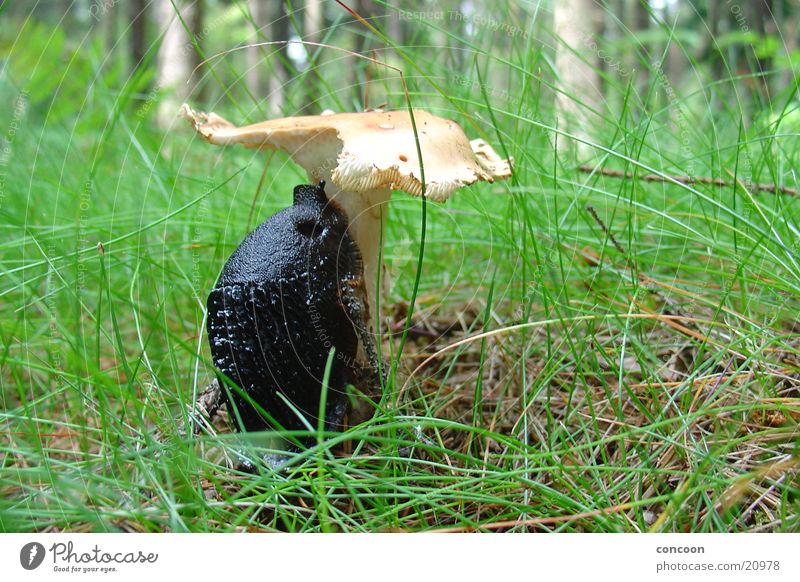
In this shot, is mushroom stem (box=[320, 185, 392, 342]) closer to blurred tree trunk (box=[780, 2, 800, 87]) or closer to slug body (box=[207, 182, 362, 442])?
→ slug body (box=[207, 182, 362, 442])

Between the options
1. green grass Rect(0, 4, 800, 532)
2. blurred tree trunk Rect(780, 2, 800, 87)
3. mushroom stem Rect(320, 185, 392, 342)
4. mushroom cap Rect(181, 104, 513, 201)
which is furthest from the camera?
blurred tree trunk Rect(780, 2, 800, 87)

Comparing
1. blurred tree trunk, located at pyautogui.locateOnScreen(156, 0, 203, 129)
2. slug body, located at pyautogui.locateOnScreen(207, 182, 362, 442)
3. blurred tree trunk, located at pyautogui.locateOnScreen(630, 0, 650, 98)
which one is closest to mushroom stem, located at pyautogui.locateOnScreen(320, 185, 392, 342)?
slug body, located at pyautogui.locateOnScreen(207, 182, 362, 442)

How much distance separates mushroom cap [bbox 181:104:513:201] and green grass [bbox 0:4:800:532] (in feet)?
0.32

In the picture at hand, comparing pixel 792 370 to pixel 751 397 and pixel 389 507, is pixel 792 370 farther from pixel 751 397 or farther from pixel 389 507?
pixel 389 507

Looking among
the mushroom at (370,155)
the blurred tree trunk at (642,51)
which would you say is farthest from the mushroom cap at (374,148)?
the blurred tree trunk at (642,51)

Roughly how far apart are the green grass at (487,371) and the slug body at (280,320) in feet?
0.28

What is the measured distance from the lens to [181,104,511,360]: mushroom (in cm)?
107

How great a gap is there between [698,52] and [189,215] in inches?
306

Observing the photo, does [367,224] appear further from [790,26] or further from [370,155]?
[790,26]

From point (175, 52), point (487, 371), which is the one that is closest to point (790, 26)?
point (487, 371)

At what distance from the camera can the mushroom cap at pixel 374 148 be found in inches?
42.0

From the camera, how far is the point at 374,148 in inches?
42.8

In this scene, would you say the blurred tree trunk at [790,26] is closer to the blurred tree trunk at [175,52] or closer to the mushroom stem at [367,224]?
the mushroom stem at [367,224]
